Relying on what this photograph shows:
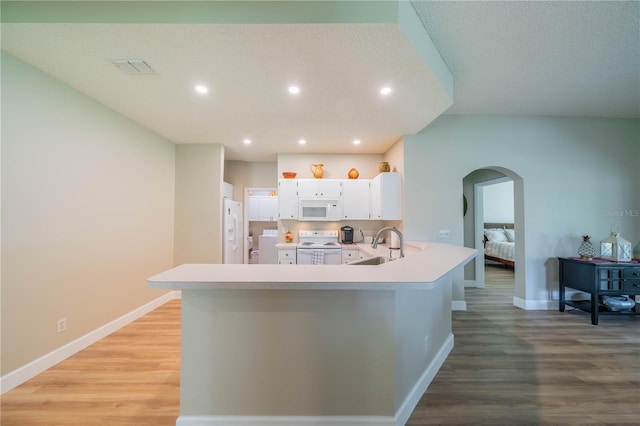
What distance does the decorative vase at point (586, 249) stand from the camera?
328 centimetres

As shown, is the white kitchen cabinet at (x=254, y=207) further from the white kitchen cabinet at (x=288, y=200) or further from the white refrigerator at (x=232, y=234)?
the white kitchen cabinet at (x=288, y=200)

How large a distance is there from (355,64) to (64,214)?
9.73 ft

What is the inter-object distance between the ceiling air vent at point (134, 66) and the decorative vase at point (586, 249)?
5325mm

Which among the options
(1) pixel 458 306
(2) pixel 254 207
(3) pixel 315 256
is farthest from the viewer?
(2) pixel 254 207

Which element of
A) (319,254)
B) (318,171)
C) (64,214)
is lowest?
(319,254)

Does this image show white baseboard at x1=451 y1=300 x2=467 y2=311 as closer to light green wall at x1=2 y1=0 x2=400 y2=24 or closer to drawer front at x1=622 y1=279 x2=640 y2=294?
drawer front at x1=622 y1=279 x2=640 y2=294

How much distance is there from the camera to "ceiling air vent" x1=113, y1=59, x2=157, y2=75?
1.96m

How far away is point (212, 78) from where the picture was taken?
86.6 inches

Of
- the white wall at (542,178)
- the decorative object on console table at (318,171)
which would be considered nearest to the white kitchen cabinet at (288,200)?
the decorative object on console table at (318,171)

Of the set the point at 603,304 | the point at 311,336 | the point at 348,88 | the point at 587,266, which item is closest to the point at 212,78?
the point at 348,88

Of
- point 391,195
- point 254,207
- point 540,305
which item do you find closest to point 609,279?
point 540,305

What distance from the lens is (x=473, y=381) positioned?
193cm

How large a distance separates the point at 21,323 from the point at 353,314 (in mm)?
2656

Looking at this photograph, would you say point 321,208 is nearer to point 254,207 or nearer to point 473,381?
point 254,207
